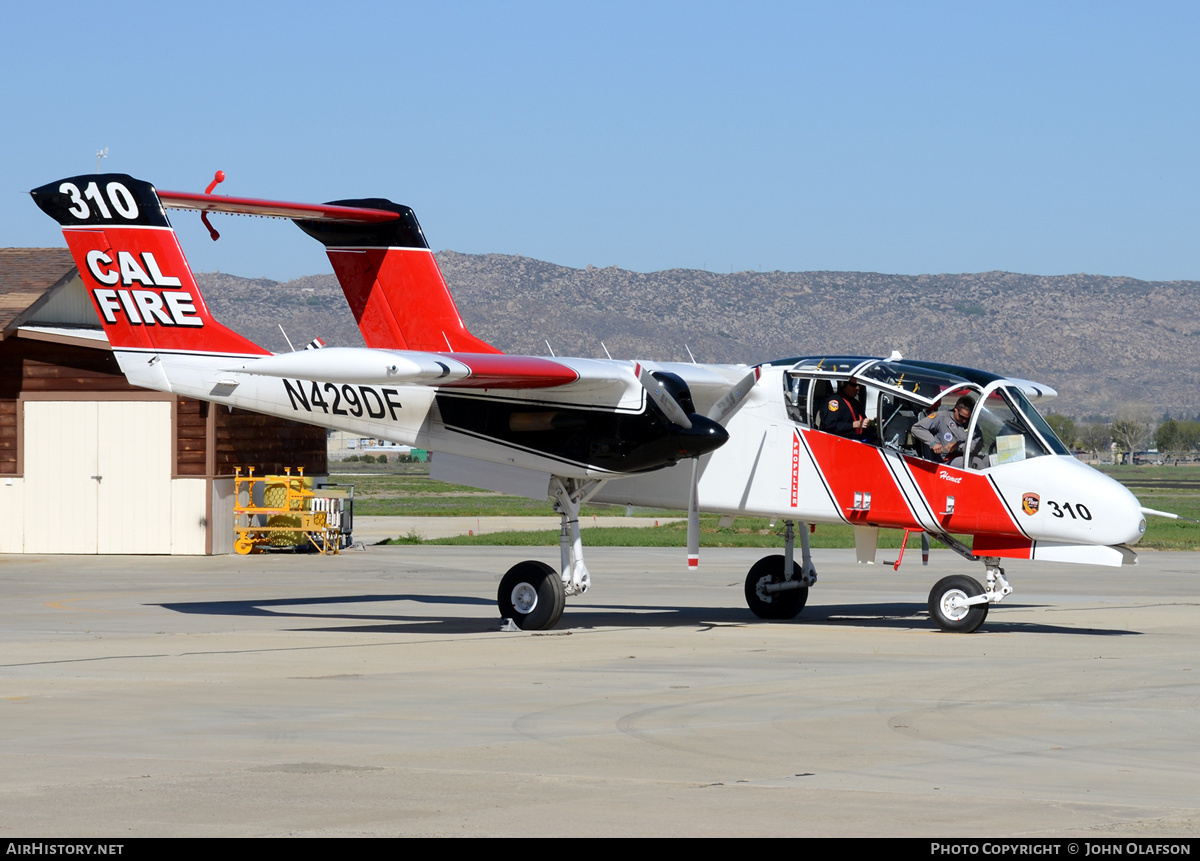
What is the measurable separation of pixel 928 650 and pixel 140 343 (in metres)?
10.8

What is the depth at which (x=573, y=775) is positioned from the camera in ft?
28.3

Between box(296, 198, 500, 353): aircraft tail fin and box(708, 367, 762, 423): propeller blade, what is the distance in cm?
384

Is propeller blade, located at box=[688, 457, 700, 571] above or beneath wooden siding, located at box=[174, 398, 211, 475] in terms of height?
beneath

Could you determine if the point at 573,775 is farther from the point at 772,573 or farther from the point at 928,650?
the point at 772,573

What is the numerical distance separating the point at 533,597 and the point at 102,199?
7.73 m

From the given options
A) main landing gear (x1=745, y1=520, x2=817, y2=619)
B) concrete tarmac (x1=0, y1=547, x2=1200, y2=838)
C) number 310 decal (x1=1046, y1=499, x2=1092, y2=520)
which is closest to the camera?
concrete tarmac (x1=0, y1=547, x2=1200, y2=838)

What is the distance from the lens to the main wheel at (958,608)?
17141 mm

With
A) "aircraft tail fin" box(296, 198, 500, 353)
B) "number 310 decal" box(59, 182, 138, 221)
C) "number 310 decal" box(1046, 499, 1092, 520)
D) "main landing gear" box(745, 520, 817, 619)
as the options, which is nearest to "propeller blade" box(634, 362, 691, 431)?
"main landing gear" box(745, 520, 817, 619)

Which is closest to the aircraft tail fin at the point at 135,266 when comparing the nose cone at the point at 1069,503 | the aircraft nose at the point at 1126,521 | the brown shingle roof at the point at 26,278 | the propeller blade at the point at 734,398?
the propeller blade at the point at 734,398

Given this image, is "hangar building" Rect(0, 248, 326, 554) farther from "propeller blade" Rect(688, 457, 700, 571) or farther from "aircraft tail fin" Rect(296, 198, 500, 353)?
"propeller blade" Rect(688, 457, 700, 571)

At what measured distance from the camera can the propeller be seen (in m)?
17.2

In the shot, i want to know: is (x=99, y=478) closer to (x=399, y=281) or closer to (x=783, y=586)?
(x=399, y=281)

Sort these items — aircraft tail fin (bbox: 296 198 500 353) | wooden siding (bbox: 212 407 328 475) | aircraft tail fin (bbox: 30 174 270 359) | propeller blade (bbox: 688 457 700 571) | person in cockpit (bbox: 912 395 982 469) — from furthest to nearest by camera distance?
wooden siding (bbox: 212 407 328 475), aircraft tail fin (bbox: 296 198 500 353), aircraft tail fin (bbox: 30 174 270 359), propeller blade (bbox: 688 457 700 571), person in cockpit (bbox: 912 395 982 469)

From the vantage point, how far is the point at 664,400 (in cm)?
1723
